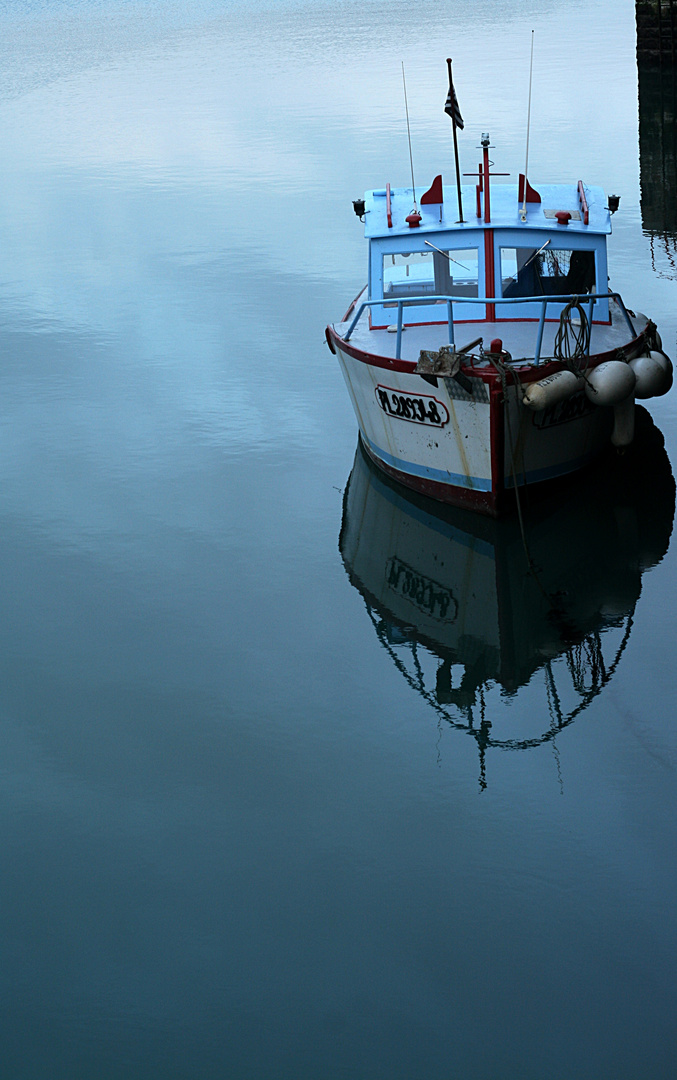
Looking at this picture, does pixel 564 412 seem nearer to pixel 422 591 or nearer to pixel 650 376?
pixel 650 376

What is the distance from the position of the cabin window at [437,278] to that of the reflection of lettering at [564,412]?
198 cm

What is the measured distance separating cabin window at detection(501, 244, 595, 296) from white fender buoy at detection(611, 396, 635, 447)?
5.11 feet

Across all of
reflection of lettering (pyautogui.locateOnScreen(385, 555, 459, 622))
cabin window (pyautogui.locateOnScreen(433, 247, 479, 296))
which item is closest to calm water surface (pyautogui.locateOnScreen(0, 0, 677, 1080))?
reflection of lettering (pyautogui.locateOnScreen(385, 555, 459, 622))

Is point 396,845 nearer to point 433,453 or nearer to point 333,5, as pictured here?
point 433,453

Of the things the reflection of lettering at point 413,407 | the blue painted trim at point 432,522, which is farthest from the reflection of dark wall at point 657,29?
the reflection of lettering at point 413,407

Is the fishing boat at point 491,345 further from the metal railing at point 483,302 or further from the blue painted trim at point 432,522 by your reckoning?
the blue painted trim at point 432,522

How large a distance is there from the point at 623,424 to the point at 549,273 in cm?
210

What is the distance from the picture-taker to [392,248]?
43.0 feet

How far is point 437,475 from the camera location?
1235 cm

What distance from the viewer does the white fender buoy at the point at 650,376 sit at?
1206cm

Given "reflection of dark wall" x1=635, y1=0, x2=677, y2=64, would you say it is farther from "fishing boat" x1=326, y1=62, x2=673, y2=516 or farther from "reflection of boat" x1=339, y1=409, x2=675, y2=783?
"reflection of boat" x1=339, y1=409, x2=675, y2=783

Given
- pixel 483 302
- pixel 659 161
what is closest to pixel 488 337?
pixel 483 302

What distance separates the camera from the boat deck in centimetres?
1223

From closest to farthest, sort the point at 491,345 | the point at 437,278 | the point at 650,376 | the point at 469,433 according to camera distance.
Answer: the point at 491,345 → the point at 469,433 → the point at 650,376 → the point at 437,278
